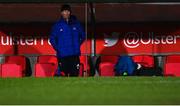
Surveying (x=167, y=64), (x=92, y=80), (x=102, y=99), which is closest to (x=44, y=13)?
(x=167, y=64)

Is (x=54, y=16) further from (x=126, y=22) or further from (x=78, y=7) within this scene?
(x=126, y=22)

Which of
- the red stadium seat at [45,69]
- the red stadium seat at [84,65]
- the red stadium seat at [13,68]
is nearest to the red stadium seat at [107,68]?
the red stadium seat at [84,65]

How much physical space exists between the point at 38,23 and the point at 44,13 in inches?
10.6

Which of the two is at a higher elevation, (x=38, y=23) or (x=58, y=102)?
(x=38, y=23)

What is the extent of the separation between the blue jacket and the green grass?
1.41 m

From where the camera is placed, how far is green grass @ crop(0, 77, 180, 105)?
7918 millimetres

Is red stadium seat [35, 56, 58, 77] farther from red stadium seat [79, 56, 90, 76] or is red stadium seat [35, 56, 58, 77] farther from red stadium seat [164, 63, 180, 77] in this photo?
red stadium seat [164, 63, 180, 77]

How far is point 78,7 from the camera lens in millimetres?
14422

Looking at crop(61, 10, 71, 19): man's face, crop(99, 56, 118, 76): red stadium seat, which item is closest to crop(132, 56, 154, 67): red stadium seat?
crop(99, 56, 118, 76): red stadium seat

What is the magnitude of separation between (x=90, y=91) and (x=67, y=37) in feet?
8.59

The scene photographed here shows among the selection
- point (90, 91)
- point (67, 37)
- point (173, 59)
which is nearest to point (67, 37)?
point (67, 37)

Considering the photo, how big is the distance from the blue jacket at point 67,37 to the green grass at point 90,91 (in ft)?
4.63

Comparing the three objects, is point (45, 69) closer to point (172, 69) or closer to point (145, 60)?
point (145, 60)

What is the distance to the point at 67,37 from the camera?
433 inches
